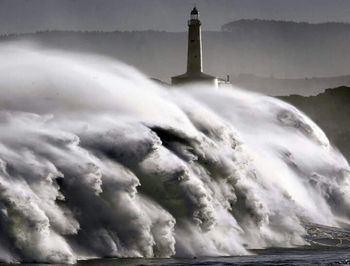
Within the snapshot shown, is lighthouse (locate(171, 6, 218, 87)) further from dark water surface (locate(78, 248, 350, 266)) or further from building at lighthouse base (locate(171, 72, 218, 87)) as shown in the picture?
dark water surface (locate(78, 248, 350, 266))

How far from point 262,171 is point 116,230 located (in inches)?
601

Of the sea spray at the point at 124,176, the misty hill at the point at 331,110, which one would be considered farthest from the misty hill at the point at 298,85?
the sea spray at the point at 124,176

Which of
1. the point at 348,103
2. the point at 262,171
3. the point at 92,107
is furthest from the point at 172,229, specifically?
the point at 348,103

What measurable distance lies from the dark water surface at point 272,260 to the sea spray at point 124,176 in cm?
73

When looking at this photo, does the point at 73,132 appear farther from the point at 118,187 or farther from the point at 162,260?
the point at 162,260

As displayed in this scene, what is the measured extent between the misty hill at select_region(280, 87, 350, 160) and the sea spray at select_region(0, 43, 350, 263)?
48.4 meters

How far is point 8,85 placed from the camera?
3834 centimetres

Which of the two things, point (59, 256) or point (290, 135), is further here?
point (290, 135)

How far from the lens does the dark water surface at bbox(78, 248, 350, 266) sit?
30969mm

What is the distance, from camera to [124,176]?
111 ft

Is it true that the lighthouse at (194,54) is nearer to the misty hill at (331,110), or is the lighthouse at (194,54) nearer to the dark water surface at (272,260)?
the misty hill at (331,110)

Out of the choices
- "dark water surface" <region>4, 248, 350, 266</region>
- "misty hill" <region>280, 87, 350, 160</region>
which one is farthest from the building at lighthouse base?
"dark water surface" <region>4, 248, 350, 266</region>

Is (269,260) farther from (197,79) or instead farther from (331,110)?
(331,110)

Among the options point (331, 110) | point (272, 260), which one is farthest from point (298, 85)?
point (272, 260)
